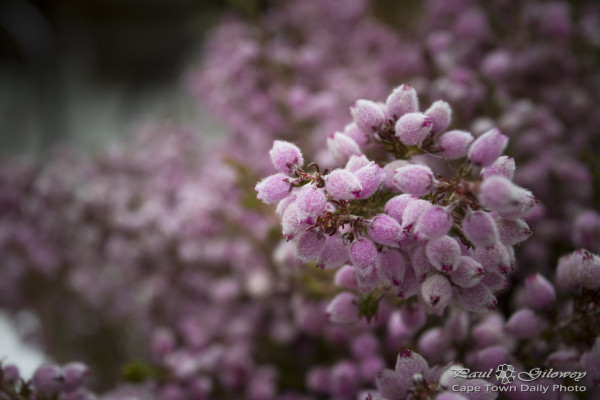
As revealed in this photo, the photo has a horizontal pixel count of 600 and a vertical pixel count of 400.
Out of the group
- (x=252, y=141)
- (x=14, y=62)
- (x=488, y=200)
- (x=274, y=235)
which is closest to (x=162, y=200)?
(x=252, y=141)

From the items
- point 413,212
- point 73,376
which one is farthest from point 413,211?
point 73,376

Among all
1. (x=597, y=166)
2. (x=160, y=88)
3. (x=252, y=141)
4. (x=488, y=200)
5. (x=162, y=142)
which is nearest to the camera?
(x=488, y=200)

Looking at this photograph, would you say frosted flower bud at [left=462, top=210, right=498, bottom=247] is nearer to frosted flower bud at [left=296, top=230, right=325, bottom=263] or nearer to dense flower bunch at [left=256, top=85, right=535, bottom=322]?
dense flower bunch at [left=256, top=85, right=535, bottom=322]

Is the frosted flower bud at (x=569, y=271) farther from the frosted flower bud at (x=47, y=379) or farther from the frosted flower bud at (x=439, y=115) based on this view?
the frosted flower bud at (x=47, y=379)

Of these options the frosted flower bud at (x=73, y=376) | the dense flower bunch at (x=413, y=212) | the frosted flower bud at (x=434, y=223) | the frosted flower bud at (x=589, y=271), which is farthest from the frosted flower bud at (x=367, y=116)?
the frosted flower bud at (x=73, y=376)

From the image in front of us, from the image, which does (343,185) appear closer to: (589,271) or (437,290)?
(437,290)

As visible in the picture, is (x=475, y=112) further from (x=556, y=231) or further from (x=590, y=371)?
(x=590, y=371)
